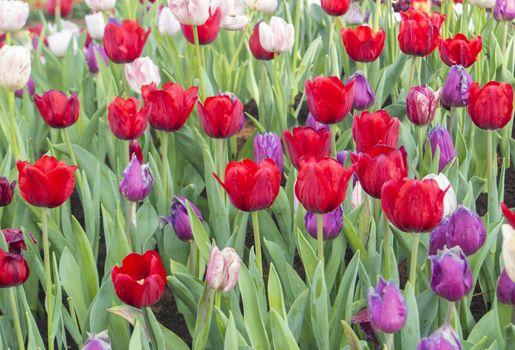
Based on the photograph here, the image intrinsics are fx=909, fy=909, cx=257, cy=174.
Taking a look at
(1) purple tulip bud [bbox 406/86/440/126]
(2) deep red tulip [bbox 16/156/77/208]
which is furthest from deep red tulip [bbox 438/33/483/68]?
(2) deep red tulip [bbox 16/156/77/208]

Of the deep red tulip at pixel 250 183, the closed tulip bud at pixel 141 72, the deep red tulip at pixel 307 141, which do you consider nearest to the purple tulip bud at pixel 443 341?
the deep red tulip at pixel 250 183

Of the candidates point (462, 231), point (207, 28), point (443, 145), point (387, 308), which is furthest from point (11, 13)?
point (387, 308)

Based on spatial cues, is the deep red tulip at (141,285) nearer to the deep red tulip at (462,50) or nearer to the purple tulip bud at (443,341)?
the purple tulip bud at (443,341)

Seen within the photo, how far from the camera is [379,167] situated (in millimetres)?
1486

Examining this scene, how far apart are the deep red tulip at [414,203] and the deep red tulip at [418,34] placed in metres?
1.05

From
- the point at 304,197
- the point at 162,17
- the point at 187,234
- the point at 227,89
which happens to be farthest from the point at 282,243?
the point at 162,17

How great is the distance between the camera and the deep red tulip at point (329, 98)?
5.99 ft

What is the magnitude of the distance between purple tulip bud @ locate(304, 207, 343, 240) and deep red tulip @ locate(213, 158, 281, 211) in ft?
0.55

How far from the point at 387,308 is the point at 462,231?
11.0 inches

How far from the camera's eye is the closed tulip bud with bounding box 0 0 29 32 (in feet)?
8.75

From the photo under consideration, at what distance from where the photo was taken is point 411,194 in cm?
135

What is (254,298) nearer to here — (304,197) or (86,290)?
(304,197)

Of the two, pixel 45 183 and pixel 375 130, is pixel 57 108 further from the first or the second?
pixel 375 130

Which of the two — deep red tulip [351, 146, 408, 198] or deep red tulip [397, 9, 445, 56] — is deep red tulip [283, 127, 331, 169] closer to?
deep red tulip [351, 146, 408, 198]
